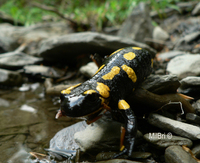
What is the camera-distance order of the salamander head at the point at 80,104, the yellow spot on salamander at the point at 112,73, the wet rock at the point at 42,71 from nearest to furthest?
the salamander head at the point at 80,104 → the yellow spot on salamander at the point at 112,73 → the wet rock at the point at 42,71

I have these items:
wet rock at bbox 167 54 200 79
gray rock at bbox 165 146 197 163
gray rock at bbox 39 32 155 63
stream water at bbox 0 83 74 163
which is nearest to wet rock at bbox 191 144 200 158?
gray rock at bbox 165 146 197 163

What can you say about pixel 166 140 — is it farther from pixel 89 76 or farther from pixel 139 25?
pixel 139 25

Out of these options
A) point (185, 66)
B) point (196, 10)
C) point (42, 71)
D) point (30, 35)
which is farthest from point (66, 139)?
point (196, 10)

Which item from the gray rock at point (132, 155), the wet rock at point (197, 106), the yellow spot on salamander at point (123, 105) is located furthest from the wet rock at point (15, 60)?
the wet rock at point (197, 106)

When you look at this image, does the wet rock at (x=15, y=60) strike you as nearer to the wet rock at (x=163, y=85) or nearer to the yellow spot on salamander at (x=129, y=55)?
the yellow spot on salamander at (x=129, y=55)

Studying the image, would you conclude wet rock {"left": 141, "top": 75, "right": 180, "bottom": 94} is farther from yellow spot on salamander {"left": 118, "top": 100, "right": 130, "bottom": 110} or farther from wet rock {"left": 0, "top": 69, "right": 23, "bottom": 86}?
wet rock {"left": 0, "top": 69, "right": 23, "bottom": 86}

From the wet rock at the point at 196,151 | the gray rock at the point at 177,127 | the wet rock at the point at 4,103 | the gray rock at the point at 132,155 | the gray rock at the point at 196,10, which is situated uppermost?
the gray rock at the point at 196,10

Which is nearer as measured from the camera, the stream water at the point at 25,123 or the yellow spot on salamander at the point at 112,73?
the stream water at the point at 25,123
